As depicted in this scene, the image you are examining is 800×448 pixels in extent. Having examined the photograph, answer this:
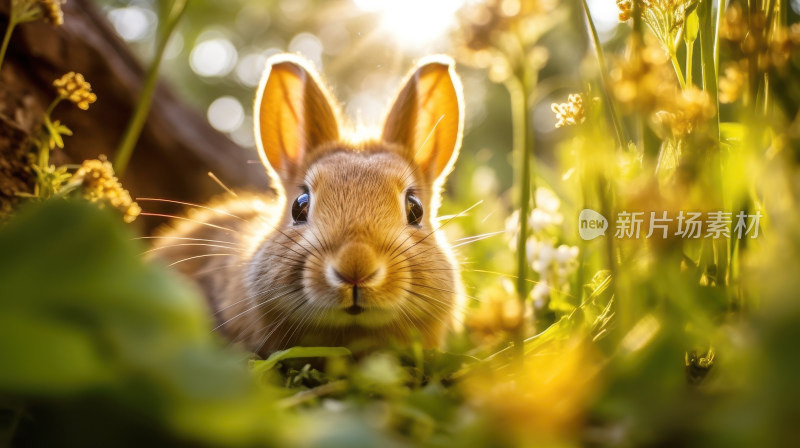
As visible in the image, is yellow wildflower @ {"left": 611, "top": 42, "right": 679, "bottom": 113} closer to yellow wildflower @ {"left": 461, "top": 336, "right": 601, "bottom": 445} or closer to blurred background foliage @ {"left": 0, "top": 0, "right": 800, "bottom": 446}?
blurred background foliage @ {"left": 0, "top": 0, "right": 800, "bottom": 446}

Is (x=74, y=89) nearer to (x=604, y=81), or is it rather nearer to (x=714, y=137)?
(x=604, y=81)

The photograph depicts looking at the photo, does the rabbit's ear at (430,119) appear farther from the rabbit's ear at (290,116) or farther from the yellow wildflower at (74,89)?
the yellow wildflower at (74,89)

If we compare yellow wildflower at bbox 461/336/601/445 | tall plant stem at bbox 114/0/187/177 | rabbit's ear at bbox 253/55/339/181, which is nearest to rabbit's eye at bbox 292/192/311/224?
rabbit's ear at bbox 253/55/339/181

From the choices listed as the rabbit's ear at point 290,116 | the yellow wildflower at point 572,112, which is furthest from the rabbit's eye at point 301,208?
the yellow wildflower at point 572,112

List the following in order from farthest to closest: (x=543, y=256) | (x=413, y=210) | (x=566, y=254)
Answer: (x=413, y=210)
(x=543, y=256)
(x=566, y=254)

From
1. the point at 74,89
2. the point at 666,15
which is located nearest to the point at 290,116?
the point at 74,89

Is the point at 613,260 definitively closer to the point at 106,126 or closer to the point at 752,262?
the point at 752,262
